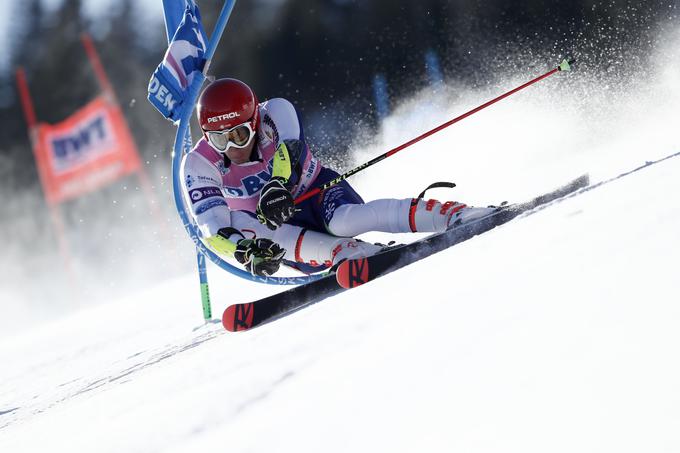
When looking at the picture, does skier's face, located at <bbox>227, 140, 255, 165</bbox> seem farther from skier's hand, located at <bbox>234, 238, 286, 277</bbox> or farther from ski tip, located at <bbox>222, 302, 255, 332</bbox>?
ski tip, located at <bbox>222, 302, 255, 332</bbox>

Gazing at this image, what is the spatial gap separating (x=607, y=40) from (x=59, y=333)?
756 cm

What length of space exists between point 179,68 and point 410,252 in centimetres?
216

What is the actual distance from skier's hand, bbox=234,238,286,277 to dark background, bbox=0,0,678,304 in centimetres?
570

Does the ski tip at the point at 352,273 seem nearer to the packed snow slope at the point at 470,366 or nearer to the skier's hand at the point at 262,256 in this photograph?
the packed snow slope at the point at 470,366

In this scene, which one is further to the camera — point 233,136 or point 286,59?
point 286,59

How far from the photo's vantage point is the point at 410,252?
10.5 feet

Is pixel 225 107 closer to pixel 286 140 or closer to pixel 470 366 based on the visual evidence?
pixel 286 140

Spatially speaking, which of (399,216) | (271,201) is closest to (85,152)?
(271,201)

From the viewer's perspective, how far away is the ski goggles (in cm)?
396

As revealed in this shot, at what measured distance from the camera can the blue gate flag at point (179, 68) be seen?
4.41 m

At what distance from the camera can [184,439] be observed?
4.79ft

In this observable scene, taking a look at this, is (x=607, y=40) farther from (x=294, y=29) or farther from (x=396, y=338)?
(x=396, y=338)

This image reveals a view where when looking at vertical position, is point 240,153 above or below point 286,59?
below

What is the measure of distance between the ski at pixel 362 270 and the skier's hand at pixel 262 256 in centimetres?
18
